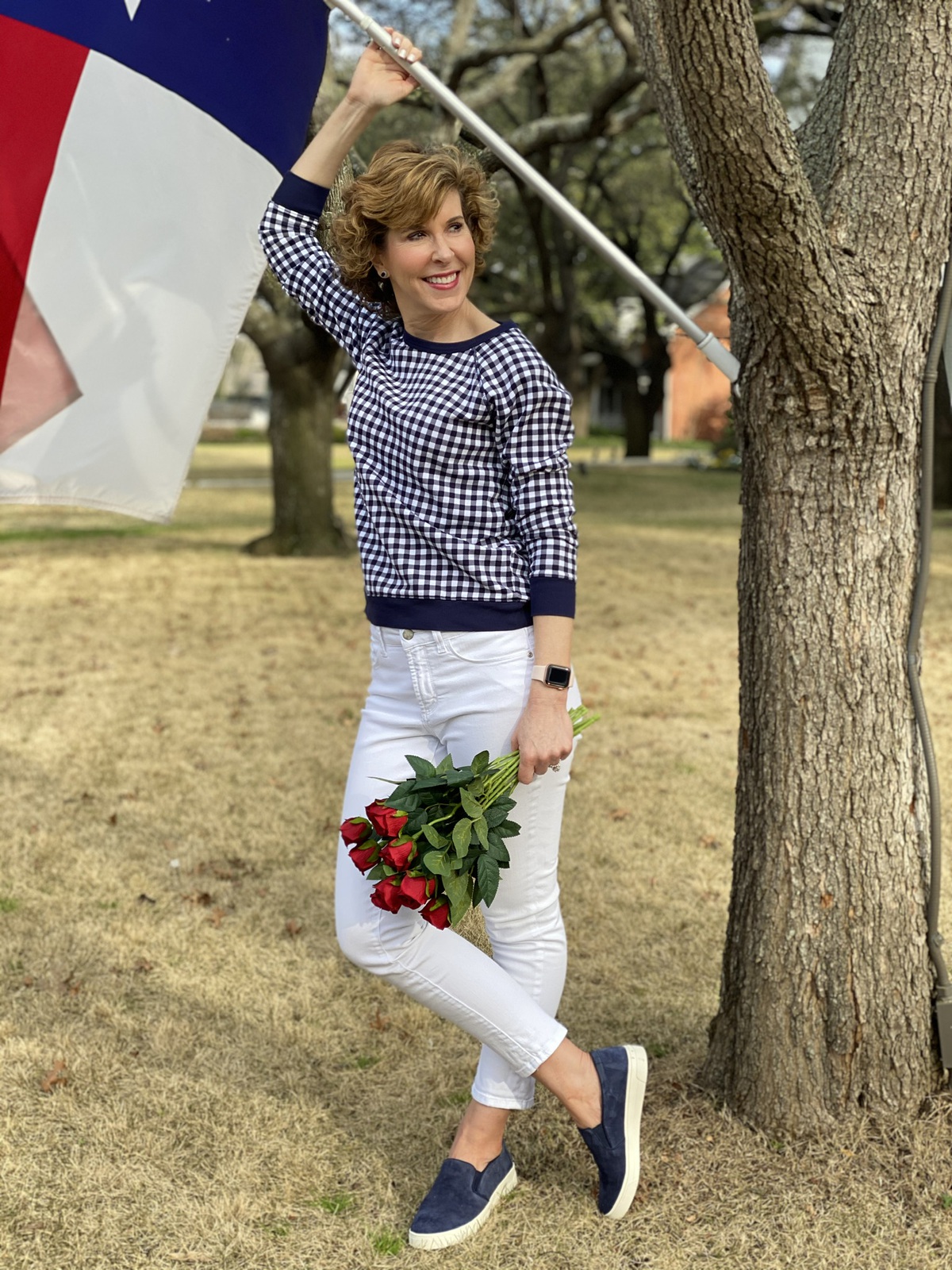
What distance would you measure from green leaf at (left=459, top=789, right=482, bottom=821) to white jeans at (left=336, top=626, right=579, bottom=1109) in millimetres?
128

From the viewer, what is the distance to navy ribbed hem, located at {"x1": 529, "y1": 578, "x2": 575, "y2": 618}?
241 cm

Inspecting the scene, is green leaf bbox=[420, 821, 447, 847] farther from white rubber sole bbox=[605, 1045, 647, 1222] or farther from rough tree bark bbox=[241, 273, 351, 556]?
rough tree bark bbox=[241, 273, 351, 556]

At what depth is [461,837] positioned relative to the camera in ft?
7.80

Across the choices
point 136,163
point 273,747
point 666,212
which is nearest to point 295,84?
point 136,163

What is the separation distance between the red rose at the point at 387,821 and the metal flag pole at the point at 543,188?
1.25 meters

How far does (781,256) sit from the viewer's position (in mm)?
2525

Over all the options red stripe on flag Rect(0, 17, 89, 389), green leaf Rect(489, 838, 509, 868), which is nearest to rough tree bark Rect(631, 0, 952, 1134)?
green leaf Rect(489, 838, 509, 868)

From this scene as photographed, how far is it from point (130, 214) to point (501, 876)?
2.18 metres

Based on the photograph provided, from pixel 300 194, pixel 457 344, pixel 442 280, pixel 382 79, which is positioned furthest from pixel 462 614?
pixel 382 79

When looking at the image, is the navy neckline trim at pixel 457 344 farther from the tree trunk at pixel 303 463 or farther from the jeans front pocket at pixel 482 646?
the tree trunk at pixel 303 463

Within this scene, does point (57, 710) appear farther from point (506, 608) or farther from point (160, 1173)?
point (506, 608)

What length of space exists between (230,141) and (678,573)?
962 cm

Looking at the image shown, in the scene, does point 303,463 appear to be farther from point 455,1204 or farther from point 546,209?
point 546,209

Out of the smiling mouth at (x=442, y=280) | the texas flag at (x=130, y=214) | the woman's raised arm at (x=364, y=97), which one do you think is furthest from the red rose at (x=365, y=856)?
the texas flag at (x=130, y=214)
